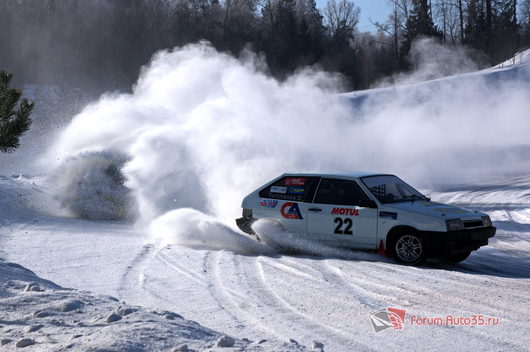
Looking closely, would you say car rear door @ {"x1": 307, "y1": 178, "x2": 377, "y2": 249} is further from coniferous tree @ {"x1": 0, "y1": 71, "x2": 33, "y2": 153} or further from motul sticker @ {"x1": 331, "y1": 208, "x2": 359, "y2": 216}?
coniferous tree @ {"x1": 0, "y1": 71, "x2": 33, "y2": 153}

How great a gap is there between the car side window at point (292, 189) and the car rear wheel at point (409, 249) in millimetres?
1600

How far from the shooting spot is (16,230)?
11328mm

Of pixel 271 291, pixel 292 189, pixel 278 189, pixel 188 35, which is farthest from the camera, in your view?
pixel 188 35

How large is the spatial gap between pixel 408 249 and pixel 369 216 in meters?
0.72

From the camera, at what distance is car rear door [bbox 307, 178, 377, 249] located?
8391mm

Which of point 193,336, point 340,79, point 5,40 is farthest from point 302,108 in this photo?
point 5,40

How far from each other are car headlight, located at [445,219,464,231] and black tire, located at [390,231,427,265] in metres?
0.42

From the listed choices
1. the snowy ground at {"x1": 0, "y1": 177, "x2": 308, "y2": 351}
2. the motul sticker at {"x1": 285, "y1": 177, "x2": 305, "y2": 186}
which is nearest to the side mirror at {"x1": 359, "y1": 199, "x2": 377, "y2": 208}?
the motul sticker at {"x1": 285, "y1": 177, "x2": 305, "y2": 186}

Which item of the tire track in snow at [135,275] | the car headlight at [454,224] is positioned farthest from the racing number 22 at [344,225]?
the tire track in snow at [135,275]

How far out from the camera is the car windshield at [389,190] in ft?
28.3

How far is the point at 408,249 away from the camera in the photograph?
8.05 metres

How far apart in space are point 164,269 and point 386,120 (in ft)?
73.5

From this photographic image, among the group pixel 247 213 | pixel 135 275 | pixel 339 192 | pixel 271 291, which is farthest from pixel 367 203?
pixel 135 275

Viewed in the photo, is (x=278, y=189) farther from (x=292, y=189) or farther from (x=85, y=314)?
(x=85, y=314)
